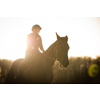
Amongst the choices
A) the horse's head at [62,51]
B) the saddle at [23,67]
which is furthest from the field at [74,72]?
the horse's head at [62,51]

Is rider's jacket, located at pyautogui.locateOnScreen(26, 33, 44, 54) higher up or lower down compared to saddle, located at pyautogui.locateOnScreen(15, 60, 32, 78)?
higher up

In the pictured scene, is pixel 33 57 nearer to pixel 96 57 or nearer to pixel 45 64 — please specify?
pixel 45 64

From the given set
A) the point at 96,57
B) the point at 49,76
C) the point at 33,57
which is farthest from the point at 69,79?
the point at 33,57

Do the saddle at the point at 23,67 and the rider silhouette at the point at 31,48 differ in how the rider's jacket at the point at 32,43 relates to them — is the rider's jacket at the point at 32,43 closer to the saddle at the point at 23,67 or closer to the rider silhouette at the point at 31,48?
the rider silhouette at the point at 31,48

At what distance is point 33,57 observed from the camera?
3717 mm

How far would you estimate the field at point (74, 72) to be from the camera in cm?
844

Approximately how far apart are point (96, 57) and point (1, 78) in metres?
8.79

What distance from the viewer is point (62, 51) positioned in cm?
335

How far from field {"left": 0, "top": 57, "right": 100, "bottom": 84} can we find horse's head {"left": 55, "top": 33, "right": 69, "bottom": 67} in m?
4.83

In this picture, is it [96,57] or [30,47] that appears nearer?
[30,47]

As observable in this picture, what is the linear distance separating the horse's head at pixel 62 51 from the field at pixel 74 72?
4830 millimetres

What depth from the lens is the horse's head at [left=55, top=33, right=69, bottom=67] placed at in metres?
3.31

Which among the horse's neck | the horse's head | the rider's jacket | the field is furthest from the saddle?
the field

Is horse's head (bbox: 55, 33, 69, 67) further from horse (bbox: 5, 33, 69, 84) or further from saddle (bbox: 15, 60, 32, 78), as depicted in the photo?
saddle (bbox: 15, 60, 32, 78)
